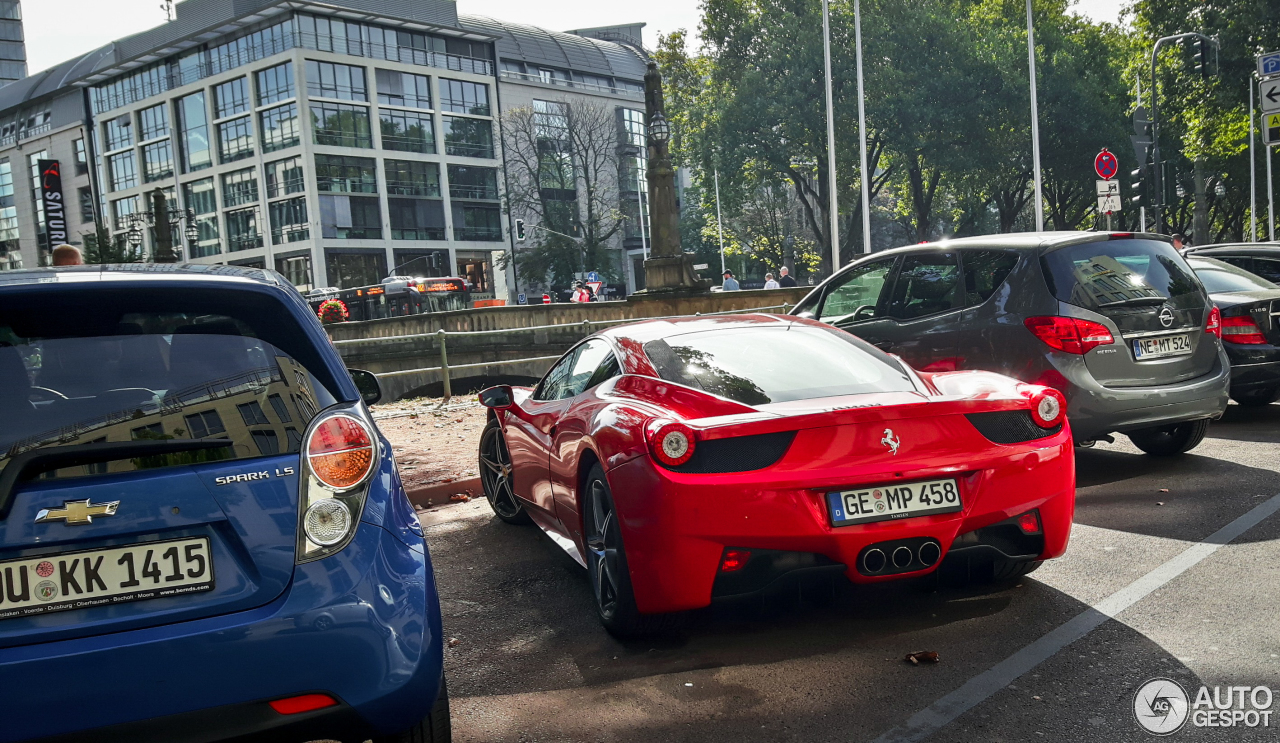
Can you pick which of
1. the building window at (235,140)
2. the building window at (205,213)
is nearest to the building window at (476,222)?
the building window at (235,140)

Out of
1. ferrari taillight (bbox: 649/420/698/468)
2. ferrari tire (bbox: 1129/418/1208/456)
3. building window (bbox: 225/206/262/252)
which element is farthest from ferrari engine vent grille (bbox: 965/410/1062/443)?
building window (bbox: 225/206/262/252)

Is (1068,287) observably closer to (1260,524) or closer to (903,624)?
(1260,524)

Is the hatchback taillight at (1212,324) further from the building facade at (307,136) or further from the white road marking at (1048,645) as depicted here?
→ the building facade at (307,136)

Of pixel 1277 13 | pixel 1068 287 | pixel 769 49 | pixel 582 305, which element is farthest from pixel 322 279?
pixel 1068 287

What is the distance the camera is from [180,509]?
262 cm

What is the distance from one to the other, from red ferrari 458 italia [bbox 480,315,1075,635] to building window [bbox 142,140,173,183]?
234 ft

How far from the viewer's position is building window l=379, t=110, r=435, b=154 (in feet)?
213

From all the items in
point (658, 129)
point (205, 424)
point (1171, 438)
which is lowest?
point (1171, 438)

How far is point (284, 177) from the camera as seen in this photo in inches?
2430

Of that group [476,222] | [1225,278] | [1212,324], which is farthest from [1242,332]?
[476,222]

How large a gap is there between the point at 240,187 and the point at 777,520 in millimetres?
66172

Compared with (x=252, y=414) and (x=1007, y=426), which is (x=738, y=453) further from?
(x=252, y=414)

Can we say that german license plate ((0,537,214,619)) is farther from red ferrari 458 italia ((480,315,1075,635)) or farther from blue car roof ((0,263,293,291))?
red ferrari 458 italia ((480,315,1075,635))

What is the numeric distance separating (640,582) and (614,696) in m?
0.46
